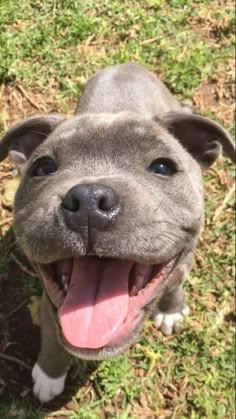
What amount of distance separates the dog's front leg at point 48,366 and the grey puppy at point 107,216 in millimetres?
120

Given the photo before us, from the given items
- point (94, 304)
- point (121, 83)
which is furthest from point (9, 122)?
point (94, 304)

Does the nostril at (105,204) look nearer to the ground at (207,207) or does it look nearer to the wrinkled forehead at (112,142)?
the wrinkled forehead at (112,142)

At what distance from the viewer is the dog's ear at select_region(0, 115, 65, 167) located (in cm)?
400

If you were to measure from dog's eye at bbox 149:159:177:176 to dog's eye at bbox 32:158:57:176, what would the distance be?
59 cm

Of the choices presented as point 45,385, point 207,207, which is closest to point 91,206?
point 45,385

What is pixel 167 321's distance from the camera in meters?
5.14

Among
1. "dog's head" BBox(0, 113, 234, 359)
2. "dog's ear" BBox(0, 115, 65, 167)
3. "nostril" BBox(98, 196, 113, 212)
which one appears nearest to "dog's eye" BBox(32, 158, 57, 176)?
"dog's head" BBox(0, 113, 234, 359)

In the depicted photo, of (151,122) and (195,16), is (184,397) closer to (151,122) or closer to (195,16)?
(151,122)

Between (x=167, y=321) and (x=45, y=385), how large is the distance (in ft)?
3.91

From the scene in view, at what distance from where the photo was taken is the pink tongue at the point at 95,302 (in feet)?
10.7

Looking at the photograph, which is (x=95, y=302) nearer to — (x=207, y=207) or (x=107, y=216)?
(x=107, y=216)

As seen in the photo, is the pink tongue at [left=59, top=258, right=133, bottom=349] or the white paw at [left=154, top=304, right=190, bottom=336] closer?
the pink tongue at [left=59, top=258, right=133, bottom=349]

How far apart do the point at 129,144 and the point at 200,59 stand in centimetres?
326

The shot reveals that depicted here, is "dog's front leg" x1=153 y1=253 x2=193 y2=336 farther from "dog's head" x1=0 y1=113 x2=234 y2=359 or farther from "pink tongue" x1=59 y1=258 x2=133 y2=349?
"pink tongue" x1=59 y1=258 x2=133 y2=349
